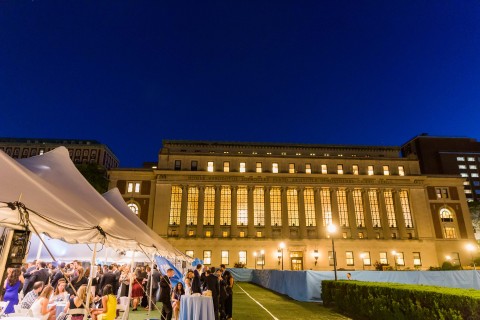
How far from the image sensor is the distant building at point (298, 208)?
54.5 meters

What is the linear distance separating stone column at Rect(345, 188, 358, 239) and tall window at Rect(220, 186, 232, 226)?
2146cm

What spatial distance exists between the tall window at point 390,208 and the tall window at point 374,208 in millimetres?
1773

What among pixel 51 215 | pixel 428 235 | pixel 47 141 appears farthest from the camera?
pixel 47 141

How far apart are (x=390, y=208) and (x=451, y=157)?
65.2 meters

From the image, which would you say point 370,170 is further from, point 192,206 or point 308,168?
point 192,206

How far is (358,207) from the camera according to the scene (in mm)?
59562

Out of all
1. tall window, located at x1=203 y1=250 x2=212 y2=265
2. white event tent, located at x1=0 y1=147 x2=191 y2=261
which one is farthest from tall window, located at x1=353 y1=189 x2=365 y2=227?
white event tent, located at x1=0 y1=147 x2=191 y2=261

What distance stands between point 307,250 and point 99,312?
49.7 m

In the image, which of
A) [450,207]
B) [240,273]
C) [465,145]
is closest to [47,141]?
[240,273]

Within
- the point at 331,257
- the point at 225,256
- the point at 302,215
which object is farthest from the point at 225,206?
the point at 331,257

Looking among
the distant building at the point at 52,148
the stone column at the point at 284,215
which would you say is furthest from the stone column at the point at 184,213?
the distant building at the point at 52,148

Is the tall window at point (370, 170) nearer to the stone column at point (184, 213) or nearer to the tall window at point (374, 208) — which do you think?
the tall window at point (374, 208)

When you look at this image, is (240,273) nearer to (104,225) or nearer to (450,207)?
(104,225)

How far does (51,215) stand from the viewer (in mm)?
5902
